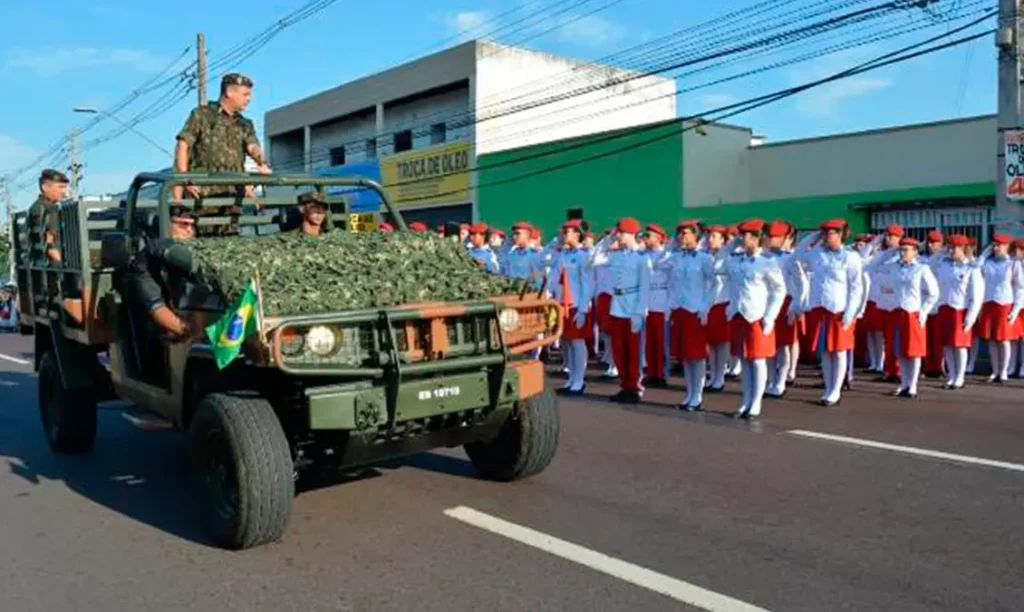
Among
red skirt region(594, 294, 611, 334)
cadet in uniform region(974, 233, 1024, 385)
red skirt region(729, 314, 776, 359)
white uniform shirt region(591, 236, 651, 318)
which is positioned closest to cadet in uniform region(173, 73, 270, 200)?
white uniform shirt region(591, 236, 651, 318)

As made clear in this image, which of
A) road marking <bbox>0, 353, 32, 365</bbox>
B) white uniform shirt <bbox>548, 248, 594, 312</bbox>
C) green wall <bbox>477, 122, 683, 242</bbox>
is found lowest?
road marking <bbox>0, 353, 32, 365</bbox>

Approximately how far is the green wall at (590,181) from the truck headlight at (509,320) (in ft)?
62.6

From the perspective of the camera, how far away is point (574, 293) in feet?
40.5

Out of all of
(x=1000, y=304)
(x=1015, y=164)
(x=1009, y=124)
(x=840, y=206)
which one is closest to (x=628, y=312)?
(x=1000, y=304)

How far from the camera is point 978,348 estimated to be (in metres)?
14.6

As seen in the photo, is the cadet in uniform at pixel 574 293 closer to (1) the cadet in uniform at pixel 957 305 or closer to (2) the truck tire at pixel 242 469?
(1) the cadet in uniform at pixel 957 305

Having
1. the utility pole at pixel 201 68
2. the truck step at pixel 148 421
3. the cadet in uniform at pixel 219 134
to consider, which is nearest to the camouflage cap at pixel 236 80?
the cadet in uniform at pixel 219 134

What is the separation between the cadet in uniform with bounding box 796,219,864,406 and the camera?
10.3m

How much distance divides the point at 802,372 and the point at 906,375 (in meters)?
2.43

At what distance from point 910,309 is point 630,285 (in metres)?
3.22

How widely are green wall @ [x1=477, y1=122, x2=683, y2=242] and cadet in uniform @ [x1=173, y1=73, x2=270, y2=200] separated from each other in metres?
17.4

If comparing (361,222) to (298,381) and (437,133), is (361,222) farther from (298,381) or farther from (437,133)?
(437,133)

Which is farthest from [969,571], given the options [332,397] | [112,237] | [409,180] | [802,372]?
[409,180]

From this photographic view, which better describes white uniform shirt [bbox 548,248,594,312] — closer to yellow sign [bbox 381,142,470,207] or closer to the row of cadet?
the row of cadet
